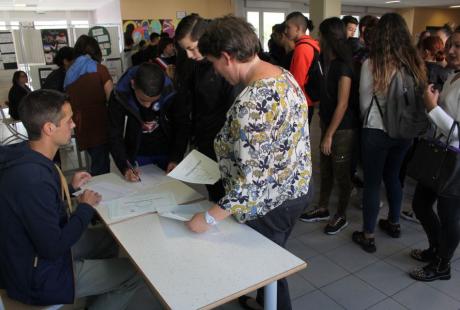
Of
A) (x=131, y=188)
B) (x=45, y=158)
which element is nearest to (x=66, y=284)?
(x=45, y=158)

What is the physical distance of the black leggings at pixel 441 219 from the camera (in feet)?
6.20

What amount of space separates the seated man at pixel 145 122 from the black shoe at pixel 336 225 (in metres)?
1.24

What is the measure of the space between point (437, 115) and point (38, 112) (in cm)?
171

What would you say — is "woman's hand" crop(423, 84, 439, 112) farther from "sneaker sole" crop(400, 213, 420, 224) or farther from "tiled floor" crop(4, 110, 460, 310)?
"sneaker sole" crop(400, 213, 420, 224)

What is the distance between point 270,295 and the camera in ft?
3.92

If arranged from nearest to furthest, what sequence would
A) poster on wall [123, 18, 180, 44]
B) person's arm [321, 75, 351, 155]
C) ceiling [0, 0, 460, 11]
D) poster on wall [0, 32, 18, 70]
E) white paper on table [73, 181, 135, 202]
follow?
white paper on table [73, 181, 135, 202] < person's arm [321, 75, 351, 155] < poster on wall [0, 32, 18, 70] < ceiling [0, 0, 460, 11] < poster on wall [123, 18, 180, 44]

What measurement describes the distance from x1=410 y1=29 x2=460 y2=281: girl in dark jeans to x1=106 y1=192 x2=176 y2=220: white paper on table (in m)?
1.31

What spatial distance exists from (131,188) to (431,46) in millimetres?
2593

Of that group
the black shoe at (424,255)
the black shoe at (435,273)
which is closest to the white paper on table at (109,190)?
the black shoe at (435,273)

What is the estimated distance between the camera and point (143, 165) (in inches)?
86.2

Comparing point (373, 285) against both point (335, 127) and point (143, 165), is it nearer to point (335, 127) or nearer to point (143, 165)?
point (335, 127)

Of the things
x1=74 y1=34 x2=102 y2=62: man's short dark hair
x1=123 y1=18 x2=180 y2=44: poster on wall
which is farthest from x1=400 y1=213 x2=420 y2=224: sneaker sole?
x1=123 y1=18 x2=180 y2=44: poster on wall

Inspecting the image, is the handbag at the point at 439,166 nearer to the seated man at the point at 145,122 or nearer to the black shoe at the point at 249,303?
the black shoe at the point at 249,303

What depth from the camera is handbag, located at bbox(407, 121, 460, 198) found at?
1.78 metres
